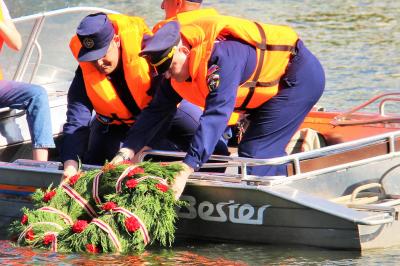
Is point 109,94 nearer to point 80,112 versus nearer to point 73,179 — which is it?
point 80,112

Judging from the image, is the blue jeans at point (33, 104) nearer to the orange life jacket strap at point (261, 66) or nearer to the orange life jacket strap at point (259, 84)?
the orange life jacket strap at point (261, 66)

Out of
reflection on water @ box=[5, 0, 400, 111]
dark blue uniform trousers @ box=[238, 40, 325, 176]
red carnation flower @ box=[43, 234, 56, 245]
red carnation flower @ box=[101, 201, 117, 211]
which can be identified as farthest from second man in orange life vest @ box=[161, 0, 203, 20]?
reflection on water @ box=[5, 0, 400, 111]

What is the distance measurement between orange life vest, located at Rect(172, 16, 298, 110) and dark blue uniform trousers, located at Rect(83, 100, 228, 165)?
494 mm

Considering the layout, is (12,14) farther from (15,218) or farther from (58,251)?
(58,251)

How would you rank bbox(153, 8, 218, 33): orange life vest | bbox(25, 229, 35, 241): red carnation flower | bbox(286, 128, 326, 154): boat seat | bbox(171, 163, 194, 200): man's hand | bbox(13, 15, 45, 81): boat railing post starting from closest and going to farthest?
bbox(171, 163, 194, 200): man's hand → bbox(25, 229, 35, 241): red carnation flower → bbox(153, 8, 218, 33): orange life vest → bbox(286, 128, 326, 154): boat seat → bbox(13, 15, 45, 81): boat railing post

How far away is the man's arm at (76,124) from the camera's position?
835 cm

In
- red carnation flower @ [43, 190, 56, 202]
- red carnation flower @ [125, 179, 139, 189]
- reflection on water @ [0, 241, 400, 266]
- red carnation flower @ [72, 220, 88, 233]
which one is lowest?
reflection on water @ [0, 241, 400, 266]

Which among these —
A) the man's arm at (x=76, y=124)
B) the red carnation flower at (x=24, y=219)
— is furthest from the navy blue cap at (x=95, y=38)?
the red carnation flower at (x=24, y=219)

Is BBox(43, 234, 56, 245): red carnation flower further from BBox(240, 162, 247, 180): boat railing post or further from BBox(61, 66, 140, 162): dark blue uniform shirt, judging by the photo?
BBox(240, 162, 247, 180): boat railing post

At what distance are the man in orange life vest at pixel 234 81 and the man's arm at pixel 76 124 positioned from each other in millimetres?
447

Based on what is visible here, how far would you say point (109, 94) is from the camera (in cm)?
827

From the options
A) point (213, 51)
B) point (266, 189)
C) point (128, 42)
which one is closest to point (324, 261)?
point (266, 189)

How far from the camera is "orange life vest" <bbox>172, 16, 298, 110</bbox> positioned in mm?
7504

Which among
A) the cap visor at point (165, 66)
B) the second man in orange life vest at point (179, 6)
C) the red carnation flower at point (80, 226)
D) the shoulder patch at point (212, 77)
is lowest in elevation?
the red carnation flower at point (80, 226)
